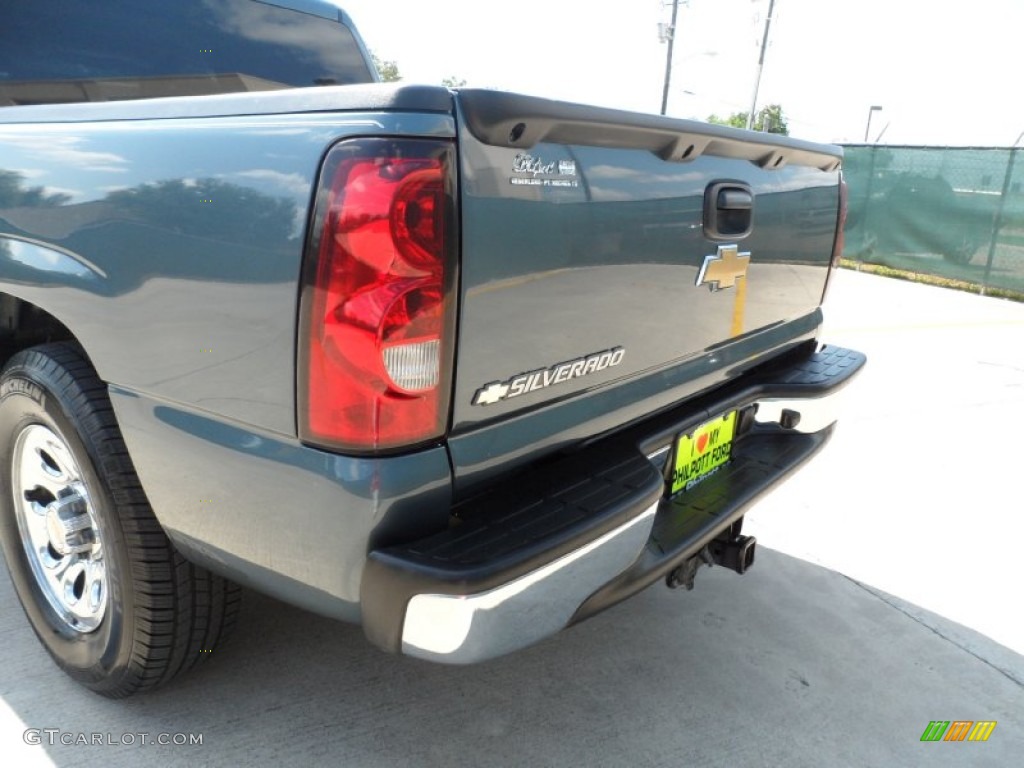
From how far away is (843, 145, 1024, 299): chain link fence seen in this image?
10.7 m

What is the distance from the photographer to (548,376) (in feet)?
5.70

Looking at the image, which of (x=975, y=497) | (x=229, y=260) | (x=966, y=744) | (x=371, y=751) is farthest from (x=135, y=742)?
(x=975, y=497)

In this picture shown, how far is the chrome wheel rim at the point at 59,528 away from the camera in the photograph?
2137mm

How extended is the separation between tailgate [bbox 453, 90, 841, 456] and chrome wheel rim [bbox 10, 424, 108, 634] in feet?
3.93

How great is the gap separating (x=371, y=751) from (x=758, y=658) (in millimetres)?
1267

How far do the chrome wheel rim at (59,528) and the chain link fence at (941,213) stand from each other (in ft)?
35.6

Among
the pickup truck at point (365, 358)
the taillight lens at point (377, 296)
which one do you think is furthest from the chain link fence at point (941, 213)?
the taillight lens at point (377, 296)

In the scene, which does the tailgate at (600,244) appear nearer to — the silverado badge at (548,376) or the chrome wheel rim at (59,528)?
the silverado badge at (548,376)

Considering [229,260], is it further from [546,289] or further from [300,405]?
[546,289]
